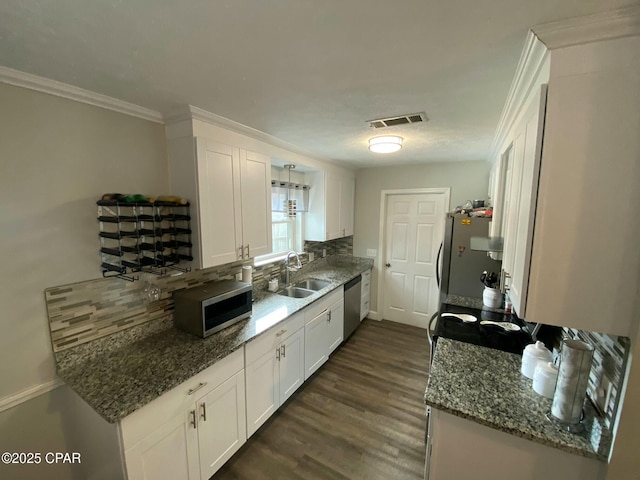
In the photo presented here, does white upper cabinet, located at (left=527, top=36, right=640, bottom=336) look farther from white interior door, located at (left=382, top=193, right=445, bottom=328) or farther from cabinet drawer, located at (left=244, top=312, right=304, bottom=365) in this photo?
white interior door, located at (left=382, top=193, right=445, bottom=328)

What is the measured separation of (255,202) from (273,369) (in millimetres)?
1412

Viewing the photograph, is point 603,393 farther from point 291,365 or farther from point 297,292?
point 297,292

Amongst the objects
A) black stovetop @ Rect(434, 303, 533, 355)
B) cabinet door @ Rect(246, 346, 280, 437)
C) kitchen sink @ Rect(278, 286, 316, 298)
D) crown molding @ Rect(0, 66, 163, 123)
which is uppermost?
crown molding @ Rect(0, 66, 163, 123)

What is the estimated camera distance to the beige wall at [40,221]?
51.1 inches

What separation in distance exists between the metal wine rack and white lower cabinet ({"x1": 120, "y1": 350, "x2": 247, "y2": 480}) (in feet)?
2.57

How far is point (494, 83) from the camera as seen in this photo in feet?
4.38

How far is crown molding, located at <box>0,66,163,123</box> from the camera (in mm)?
1252

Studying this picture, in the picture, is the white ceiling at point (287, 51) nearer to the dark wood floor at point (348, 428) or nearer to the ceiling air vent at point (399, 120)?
the ceiling air vent at point (399, 120)

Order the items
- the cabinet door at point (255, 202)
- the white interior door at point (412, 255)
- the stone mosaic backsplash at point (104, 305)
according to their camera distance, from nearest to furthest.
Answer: the stone mosaic backsplash at point (104, 305) → the cabinet door at point (255, 202) → the white interior door at point (412, 255)

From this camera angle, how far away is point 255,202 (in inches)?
89.7

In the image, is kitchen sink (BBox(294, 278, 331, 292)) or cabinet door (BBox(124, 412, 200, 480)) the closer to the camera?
cabinet door (BBox(124, 412, 200, 480))

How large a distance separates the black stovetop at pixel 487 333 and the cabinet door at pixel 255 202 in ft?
5.34

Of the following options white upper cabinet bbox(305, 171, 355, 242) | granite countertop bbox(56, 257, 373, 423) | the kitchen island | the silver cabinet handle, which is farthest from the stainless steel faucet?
the kitchen island

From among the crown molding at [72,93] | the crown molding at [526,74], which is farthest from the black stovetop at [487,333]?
the crown molding at [72,93]
